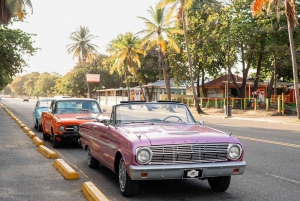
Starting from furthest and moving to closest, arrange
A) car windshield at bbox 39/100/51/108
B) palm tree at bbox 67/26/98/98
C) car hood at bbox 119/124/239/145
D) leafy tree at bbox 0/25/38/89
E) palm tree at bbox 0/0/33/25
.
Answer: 1. palm tree at bbox 67/26/98/98
2. leafy tree at bbox 0/25/38/89
3. palm tree at bbox 0/0/33/25
4. car windshield at bbox 39/100/51/108
5. car hood at bbox 119/124/239/145

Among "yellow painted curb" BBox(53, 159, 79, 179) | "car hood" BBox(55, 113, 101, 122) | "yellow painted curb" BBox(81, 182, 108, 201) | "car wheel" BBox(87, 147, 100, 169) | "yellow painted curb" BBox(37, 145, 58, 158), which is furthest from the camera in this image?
"car hood" BBox(55, 113, 101, 122)

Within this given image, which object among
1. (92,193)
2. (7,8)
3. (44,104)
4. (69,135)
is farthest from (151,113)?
(7,8)

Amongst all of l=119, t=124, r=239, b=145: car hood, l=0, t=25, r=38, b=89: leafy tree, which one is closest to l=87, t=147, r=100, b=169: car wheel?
l=119, t=124, r=239, b=145: car hood

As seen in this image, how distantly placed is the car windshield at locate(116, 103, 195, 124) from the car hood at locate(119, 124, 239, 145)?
40cm

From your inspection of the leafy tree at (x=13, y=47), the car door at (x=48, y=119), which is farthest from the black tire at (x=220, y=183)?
the leafy tree at (x=13, y=47)

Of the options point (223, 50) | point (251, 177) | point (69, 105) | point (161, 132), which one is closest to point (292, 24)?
point (223, 50)

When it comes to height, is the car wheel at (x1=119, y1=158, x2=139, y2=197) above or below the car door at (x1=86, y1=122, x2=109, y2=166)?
below

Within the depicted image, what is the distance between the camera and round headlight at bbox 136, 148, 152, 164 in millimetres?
6223

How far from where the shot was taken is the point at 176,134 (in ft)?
21.7

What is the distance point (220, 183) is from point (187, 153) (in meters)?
1.08

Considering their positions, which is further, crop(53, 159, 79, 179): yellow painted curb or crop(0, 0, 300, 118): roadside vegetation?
crop(0, 0, 300, 118): roadside vegetation

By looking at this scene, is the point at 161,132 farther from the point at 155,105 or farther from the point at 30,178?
the point at 30,178

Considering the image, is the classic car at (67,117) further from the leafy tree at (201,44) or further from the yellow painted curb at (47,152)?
the leafy tree at (201,44)

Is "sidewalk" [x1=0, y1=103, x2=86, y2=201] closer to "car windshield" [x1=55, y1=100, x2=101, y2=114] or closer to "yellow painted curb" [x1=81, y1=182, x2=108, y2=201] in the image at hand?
"yellow painted curb" [x1=81, y1=182, x2=108, y2=201]
